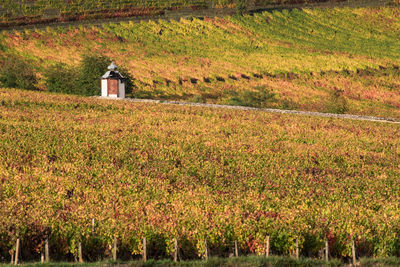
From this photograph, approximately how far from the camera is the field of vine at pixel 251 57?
263ft

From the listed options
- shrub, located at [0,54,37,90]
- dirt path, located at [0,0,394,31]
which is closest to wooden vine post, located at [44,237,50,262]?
shrub, located at [0,54,37,90]

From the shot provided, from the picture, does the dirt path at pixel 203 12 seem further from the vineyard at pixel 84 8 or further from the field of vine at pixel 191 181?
the field of vine at pixel 191 181

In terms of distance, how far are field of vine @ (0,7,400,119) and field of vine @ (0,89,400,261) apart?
85.5 ft

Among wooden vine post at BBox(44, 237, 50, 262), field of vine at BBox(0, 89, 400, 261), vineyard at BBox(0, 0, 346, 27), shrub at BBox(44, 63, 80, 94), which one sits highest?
vineyard at BBox(0, 0, 346, 27)

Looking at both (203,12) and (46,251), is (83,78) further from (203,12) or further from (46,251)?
(203,12)

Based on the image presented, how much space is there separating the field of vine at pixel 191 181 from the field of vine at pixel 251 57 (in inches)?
1026

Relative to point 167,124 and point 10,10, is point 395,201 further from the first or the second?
point 10,10

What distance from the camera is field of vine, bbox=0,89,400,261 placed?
72.7ft

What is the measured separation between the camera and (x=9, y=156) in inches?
1316

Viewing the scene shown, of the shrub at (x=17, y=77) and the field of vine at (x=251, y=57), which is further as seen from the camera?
the field of vine at (x=251, y=57)

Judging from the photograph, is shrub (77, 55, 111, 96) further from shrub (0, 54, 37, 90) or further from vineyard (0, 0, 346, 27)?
vineyard (0, 0, 346, 27)

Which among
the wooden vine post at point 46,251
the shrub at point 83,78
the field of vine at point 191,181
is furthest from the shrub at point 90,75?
the wooden vine post at point 46,251

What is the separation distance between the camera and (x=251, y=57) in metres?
102

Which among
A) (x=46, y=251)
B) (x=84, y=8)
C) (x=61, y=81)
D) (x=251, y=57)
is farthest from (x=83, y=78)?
(x=46, y=251)
